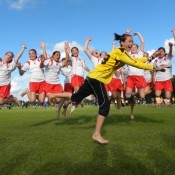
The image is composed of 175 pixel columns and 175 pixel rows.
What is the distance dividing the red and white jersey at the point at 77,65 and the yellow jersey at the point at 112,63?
21.6ft

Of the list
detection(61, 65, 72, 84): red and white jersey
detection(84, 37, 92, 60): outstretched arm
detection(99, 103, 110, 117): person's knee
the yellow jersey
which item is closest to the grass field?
detection(99, 103, 110, 117): person's knee

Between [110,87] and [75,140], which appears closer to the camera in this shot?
[75,140]

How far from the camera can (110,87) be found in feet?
51.0

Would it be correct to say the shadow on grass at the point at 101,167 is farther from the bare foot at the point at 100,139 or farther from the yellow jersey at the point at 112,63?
the yellow jersey at the point at 112,63

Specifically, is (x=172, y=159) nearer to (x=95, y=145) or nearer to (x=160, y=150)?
(x=160, y=150)

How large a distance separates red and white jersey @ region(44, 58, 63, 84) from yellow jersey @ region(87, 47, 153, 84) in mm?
5933

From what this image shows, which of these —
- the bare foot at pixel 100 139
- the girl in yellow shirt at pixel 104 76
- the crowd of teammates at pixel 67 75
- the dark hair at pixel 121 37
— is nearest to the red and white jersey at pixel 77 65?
the crowd of teammates at pixel 67 75

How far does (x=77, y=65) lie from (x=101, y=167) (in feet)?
31.8

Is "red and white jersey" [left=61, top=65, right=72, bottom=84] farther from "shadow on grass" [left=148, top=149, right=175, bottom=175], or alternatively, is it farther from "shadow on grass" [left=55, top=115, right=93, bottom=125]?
"shadow on grass" [left=148, top=149, right=175, bottom=175]

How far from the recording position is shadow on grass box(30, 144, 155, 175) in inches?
177

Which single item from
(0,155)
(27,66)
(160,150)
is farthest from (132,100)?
(0,155)

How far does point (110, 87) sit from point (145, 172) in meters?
11.2

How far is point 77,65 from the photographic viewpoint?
14180 mm

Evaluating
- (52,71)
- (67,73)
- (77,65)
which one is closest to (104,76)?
(52,71)
